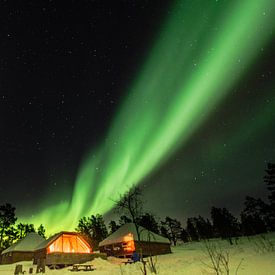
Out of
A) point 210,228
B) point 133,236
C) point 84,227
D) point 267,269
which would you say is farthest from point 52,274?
point 210,228

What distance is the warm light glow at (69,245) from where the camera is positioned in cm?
3562

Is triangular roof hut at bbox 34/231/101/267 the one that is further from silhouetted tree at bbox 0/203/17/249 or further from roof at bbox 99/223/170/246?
silhouetted tree at bbox 0/203/17/249

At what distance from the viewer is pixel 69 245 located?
36531 mm

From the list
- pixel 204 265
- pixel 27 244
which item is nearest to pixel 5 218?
pixel 27 244

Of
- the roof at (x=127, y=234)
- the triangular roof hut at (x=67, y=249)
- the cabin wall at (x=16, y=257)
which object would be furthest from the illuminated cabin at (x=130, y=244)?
the cabin wall at (x=16, y=257)

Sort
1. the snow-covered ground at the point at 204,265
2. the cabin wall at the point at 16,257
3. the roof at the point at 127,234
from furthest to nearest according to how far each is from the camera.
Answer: the cabin wall at the point at 16,257 → the roof at the point at 127,234 → the snow-covered ground at the point at 204,265

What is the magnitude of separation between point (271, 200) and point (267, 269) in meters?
44.1

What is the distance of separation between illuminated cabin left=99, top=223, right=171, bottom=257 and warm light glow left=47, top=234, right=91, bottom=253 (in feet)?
27.1

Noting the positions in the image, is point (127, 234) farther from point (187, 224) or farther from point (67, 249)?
point (187, 224)

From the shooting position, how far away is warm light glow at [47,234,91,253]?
117 feet

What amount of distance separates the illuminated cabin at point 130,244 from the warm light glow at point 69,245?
8254 millimetres

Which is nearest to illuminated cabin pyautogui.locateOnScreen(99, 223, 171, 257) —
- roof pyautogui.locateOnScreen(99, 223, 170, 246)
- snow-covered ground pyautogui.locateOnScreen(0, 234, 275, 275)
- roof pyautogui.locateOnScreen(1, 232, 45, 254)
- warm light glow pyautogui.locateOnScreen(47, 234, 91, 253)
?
roof pyautogui.locateOnScreen(99, 223, 170, 246)

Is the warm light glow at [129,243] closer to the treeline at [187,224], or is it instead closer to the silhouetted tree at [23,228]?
the treeline at [187,224]

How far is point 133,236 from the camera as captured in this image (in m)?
43.9
